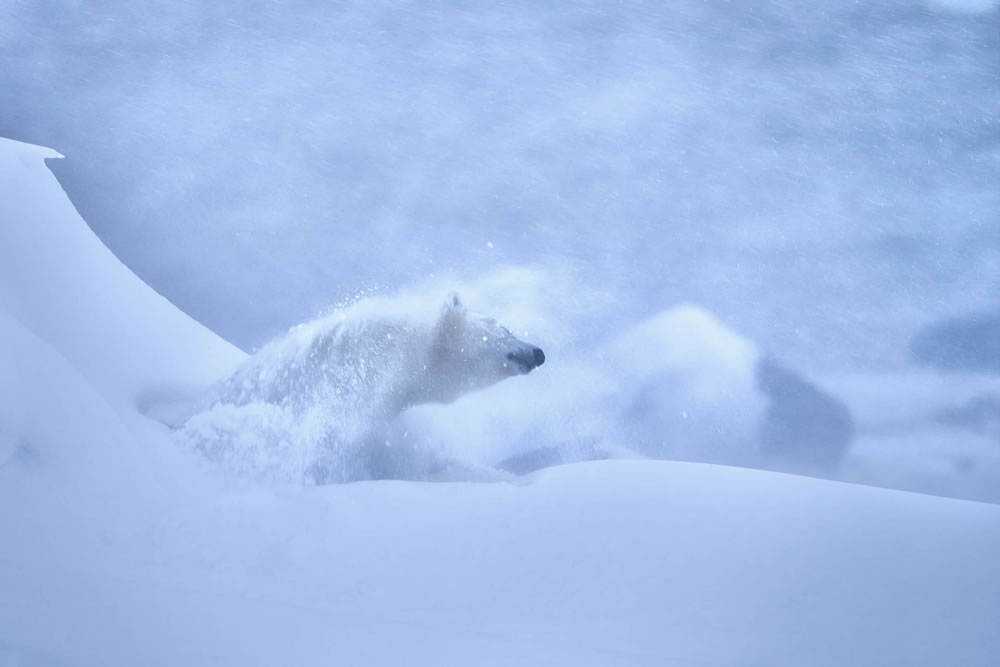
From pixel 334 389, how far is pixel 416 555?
0.40 m

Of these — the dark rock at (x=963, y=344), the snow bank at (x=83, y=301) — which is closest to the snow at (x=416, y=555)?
the snow bank at (x=83, y=301)

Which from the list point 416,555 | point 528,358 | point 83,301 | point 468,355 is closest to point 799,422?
point 528,358

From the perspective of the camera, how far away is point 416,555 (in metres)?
1.57

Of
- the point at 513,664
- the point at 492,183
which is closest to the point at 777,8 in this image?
the point at 492,183

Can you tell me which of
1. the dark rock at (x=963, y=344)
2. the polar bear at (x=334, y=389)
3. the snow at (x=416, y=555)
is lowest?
the snow at (x=416, y=555)

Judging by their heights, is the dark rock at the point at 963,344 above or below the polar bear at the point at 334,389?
above

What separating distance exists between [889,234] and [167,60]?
5.05 feet

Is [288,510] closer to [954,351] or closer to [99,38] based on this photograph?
[99,38]

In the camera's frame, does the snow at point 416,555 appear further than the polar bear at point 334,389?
No

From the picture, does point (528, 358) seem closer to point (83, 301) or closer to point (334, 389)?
point (334, 389)

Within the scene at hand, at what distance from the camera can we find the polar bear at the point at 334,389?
5.33 feet

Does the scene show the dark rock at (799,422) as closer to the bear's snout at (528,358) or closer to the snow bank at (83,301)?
the bear's snout at (528,358)

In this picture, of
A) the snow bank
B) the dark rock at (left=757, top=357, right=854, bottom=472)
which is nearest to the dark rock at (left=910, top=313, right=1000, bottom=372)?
the dark rock at (left=757, top=357, right=854, bottom=472)

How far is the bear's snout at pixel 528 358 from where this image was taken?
160 centimetres
